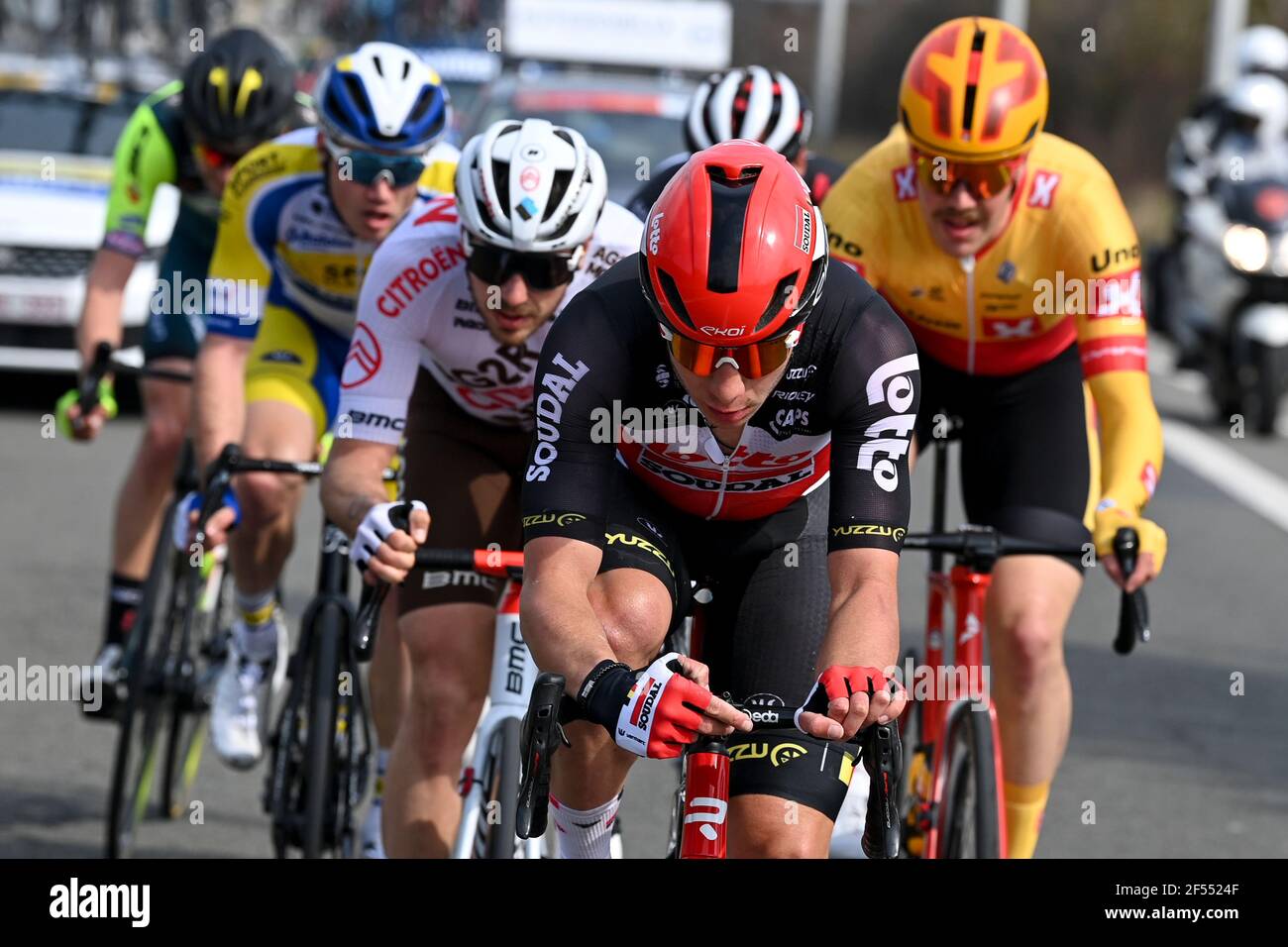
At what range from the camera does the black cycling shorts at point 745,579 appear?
168 inches

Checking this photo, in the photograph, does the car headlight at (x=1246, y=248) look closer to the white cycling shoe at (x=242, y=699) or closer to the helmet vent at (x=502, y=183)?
the white cycling shoe at (x=242, y=699)

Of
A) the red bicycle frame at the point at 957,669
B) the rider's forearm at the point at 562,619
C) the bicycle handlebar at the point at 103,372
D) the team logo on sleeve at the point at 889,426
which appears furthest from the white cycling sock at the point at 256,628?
the team logo on sleeve at the point at 889,426

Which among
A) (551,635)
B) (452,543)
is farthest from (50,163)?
(551,635)

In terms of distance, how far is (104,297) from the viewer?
291 inches

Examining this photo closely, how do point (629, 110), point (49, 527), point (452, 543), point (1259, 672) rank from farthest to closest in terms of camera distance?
point (629, 110) → point (49, 527) → point (1259, 672) → point (452, 543)

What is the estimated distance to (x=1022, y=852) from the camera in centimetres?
551

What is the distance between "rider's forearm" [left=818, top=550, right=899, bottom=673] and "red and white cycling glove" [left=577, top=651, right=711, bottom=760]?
0.42 m

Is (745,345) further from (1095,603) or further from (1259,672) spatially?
(1095,603)

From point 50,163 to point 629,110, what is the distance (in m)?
3.88

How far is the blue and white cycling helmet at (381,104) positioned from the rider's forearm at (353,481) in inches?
42.4

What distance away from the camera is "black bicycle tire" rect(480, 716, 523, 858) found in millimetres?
4707

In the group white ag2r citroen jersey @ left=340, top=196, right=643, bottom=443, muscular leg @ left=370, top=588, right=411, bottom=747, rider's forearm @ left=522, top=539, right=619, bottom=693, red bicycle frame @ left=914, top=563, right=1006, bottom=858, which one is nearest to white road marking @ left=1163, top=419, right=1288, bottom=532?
red bicycle frame @ left=914, top=563, right=1006, bottom=858

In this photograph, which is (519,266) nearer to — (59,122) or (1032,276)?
(1032,276)

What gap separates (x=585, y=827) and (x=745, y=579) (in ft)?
1.91
